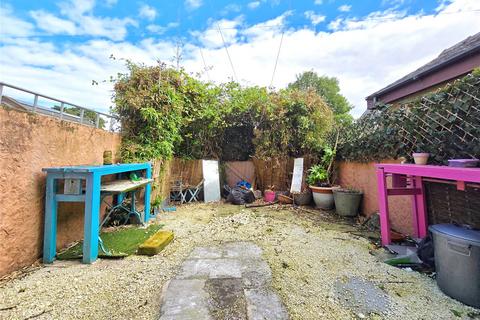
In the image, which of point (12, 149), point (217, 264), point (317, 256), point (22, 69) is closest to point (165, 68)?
point (22, 69)

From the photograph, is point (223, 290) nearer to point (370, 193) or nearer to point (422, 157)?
point (422, 157)

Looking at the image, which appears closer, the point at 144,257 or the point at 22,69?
the point at 144,257

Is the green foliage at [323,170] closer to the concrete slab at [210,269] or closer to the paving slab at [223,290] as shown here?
the paving slab at [223,290]

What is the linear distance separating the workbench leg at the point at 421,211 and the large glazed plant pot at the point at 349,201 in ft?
4.85

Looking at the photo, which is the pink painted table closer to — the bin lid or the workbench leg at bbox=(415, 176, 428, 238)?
the workbench leg at bbox=(415, 176, 428, 238)

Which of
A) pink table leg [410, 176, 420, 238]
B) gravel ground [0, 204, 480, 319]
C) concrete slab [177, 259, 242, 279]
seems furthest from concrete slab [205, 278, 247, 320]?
pink table leg [410, 176, 420, 238]

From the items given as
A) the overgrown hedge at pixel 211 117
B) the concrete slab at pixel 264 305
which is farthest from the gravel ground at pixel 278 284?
the overgrown hedge at pixel 211 117

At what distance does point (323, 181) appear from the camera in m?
5.53

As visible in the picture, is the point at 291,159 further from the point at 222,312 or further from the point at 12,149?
the point at 12,149

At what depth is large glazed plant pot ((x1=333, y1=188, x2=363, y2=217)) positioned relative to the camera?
4.45 meters

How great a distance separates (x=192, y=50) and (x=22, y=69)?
4.28 metres

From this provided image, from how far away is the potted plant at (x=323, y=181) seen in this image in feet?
16.8

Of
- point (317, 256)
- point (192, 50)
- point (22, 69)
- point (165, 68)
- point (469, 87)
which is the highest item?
point (192, 50)

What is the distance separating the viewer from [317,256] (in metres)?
2.61
